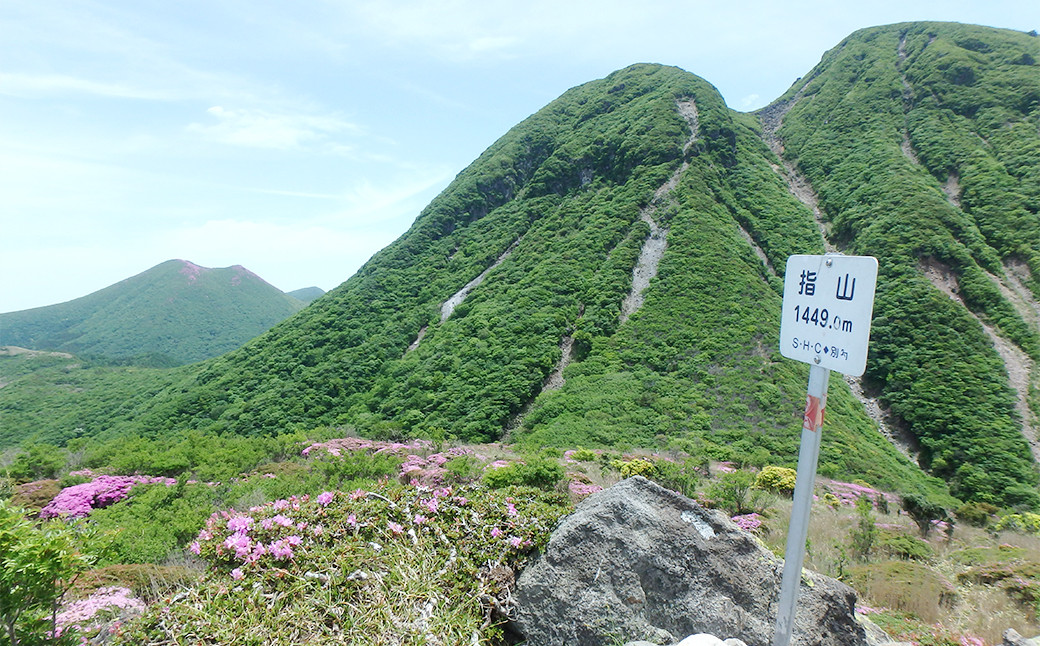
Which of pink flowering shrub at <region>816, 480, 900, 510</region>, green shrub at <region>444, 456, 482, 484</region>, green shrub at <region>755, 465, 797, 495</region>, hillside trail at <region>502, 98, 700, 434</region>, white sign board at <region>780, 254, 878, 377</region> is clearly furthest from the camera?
hillside trail at <region>502, 98, 700, 434</region>

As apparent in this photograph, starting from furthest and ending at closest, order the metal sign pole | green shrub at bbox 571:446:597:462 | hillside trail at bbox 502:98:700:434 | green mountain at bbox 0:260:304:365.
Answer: green mountain at bbox 0:260:304:365, hillside trail at bbox 502:98:700:434, green shrub at bbox 571:446:597:462, the metal sign pole

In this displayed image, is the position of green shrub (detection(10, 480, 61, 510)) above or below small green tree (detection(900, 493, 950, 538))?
below

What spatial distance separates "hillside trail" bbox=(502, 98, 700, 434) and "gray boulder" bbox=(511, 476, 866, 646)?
2169 centimetres

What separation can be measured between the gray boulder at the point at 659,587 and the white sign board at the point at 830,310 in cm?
223

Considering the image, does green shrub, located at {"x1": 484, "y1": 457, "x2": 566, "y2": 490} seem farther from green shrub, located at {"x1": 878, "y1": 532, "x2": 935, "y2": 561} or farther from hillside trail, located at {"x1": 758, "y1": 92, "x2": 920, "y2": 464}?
hillside trail, located at {"x1": 758, "y1": 92, "x2": 920, "y2": 464}

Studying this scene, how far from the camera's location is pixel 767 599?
3939mm

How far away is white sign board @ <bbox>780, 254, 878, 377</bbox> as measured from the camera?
2.33m

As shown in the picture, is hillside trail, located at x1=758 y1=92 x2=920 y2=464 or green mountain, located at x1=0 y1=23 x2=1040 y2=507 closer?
green mountain, located at x1=0 y1=23 x2=1040 y2=507

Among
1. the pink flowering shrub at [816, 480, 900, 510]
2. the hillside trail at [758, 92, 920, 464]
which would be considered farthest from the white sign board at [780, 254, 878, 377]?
the hillside trail at [758, 92, 920, 464]

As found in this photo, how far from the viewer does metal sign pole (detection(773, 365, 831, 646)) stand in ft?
8.56

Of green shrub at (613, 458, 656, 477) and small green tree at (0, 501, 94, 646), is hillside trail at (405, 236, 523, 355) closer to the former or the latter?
green shrub at (613, 458, 656, 477)

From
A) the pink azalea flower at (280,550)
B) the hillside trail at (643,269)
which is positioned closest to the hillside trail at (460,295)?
the hillside trail at (643,269)

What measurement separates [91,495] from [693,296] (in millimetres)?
30191

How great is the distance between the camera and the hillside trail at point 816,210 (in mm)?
24986
